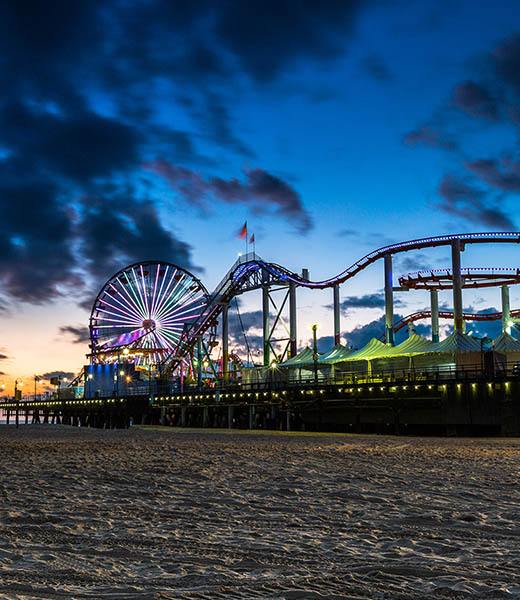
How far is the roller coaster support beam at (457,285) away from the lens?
4356 cm

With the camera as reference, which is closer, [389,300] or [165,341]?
Result: [389,300]

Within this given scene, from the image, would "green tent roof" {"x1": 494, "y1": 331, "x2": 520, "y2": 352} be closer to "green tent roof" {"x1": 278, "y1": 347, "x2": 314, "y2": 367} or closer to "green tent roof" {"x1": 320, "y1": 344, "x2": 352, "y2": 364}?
"green tent roof" {"x1": 320, "y1": 344, "x2": 352, "y2": 364}

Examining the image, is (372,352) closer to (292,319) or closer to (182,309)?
(292,319)

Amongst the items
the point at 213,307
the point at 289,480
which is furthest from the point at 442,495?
the point at 213,307

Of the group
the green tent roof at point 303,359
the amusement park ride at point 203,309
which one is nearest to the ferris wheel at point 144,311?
the amusement park ride at point 203,309

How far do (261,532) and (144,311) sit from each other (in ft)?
232

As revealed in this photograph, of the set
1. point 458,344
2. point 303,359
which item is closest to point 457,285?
point 458,344

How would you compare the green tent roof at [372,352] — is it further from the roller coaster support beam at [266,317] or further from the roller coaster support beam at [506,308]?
the roller coaster support beam at [506,308]

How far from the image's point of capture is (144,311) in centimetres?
7700

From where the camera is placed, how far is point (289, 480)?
12.3 metres

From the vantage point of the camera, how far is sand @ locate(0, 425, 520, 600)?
17.4 ft

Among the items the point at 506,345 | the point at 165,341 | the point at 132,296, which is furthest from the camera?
the point at 132,296

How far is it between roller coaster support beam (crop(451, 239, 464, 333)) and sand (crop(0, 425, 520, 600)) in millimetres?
30156

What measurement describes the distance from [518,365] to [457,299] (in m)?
10.7
